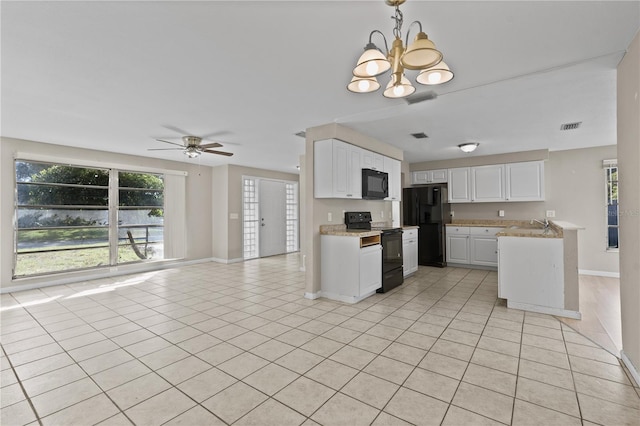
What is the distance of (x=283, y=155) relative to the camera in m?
6.38

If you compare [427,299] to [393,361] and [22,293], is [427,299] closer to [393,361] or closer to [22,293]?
[393,361]

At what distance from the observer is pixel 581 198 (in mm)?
5645

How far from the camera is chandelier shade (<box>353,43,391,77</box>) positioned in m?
1.68

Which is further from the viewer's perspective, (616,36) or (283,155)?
(283,155)

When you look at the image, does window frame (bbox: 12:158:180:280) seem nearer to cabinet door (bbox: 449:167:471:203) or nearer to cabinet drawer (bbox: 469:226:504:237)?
cabinet door (bbox: 449:167:471:203)

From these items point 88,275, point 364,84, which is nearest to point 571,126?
point 364,84

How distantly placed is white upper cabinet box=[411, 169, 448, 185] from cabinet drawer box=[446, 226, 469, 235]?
42.3 inches

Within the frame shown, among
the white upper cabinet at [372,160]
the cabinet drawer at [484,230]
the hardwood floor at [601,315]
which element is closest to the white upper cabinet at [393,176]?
the white upper cabinet at [372,160]

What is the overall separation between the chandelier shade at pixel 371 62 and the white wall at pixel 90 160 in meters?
5.91

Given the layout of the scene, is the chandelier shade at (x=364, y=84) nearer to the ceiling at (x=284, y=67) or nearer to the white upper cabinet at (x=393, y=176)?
the ceiling at (x=284, y=67)

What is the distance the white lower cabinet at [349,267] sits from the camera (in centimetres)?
393

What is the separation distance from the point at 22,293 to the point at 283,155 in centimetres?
492

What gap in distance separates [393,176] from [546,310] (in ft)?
9.98

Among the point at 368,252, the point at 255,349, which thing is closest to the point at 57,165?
the point at 255,349
